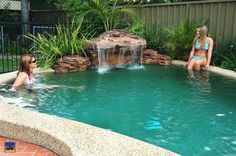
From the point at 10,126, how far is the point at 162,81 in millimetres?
4457

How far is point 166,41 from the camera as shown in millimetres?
10891

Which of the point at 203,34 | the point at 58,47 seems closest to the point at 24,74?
the point at 58,47

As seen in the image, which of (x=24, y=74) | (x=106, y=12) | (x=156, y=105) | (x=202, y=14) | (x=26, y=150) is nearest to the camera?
(x=26, y=150)

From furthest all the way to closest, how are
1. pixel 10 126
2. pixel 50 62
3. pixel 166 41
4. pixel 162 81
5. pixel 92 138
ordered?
1. pixel 166 41
2. pixel 50 62
3. pixel 162 81
4. pixel 10 126
5. pixel 92 138

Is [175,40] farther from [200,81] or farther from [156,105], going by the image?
[156,105]

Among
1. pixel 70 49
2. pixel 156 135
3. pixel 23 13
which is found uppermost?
pixel 23 13

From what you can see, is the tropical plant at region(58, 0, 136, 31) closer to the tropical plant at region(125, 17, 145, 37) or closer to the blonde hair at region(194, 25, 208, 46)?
the tropical plant at region(125, 17, 145, 37)

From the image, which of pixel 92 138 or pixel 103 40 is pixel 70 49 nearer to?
pixel 103 40

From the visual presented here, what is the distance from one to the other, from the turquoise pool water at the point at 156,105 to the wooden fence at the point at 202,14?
254 cm

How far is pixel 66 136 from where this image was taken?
3.38 m

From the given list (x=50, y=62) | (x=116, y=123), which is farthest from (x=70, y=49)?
(x=116, y=123)

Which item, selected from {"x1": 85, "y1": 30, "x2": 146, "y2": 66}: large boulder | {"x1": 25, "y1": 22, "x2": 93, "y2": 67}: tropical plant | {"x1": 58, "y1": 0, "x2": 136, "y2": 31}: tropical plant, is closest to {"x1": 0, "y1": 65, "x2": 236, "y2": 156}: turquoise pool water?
{"x1": 25, "y1": 22, "x2": 93, "y2": 67}: tropical plant

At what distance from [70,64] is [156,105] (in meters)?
4.26

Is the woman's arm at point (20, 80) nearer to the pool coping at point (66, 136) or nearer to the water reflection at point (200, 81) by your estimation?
the pool coping at point (66, 136)
